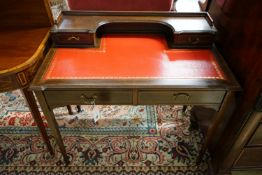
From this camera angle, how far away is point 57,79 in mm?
940

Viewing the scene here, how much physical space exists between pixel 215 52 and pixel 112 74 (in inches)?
23.3

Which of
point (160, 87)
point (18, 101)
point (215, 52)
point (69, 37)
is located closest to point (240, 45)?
point (215, 52)

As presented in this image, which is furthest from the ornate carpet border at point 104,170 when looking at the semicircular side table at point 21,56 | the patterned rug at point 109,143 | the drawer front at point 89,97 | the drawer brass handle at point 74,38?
the drawer brass handle at point 74,38

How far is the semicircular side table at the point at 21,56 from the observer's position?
970mm

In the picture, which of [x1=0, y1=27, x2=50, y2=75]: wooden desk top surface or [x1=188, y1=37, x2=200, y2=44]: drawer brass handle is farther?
[x1=188, y1=37, x2=200, y2=44]: drawer brass handle

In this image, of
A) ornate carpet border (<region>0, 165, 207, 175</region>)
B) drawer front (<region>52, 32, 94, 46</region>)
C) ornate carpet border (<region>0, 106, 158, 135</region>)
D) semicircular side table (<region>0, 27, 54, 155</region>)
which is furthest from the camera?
ornate carpet border (<region>0, 106, 158, 135</region>)

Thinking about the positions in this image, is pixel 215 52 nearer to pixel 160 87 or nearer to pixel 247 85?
pixel 247 85

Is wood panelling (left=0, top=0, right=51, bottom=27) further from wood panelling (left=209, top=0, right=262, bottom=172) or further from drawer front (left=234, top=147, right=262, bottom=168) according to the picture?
drawer front (left=234, top=147, right=262, bottom=168)

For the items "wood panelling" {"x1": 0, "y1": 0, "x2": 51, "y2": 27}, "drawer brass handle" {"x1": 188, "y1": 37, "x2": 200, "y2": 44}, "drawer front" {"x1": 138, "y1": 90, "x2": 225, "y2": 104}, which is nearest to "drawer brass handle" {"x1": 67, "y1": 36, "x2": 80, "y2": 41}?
"wood panelling" {"x1": 0, "y1": 0, "x2": 51, "y2": 27}

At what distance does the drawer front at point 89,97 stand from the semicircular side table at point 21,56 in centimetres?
16

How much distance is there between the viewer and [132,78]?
37.5 inches

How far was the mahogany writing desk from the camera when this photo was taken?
93 cm

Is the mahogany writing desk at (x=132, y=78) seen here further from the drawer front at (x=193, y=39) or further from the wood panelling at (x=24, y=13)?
the wood panelling at (x=24, y=13)

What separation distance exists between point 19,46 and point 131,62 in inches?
23.9
